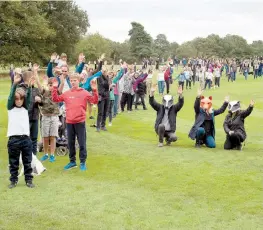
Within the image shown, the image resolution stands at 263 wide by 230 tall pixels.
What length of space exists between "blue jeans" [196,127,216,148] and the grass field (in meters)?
0.43

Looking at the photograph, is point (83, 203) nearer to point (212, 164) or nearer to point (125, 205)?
point (125, 205)

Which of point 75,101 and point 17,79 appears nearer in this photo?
point 17,79

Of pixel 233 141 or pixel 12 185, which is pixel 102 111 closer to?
pixel 233 141

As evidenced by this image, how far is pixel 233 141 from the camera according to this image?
1340cm

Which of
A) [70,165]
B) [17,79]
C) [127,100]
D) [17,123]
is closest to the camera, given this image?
[17,79]

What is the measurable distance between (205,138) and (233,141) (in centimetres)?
90

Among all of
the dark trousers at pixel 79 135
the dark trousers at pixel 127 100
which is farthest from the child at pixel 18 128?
the dark trousers at pixel 127 100

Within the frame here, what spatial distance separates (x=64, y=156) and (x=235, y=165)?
4.34 meters

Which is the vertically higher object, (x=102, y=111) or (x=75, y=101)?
(x=75, y=101)

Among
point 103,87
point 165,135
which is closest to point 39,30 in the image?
point 103,87

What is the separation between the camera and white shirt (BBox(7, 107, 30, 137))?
357 inches

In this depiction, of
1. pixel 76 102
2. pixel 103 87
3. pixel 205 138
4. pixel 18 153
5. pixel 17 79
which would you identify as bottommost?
pixel 205 138

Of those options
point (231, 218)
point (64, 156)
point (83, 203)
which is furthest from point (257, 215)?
point (64, 156)

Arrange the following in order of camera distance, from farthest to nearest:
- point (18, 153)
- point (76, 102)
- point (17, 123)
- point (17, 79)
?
1. point (76, 102)
2. point (18, 153)
3. point (17, 123)
4. point (17, 79)
